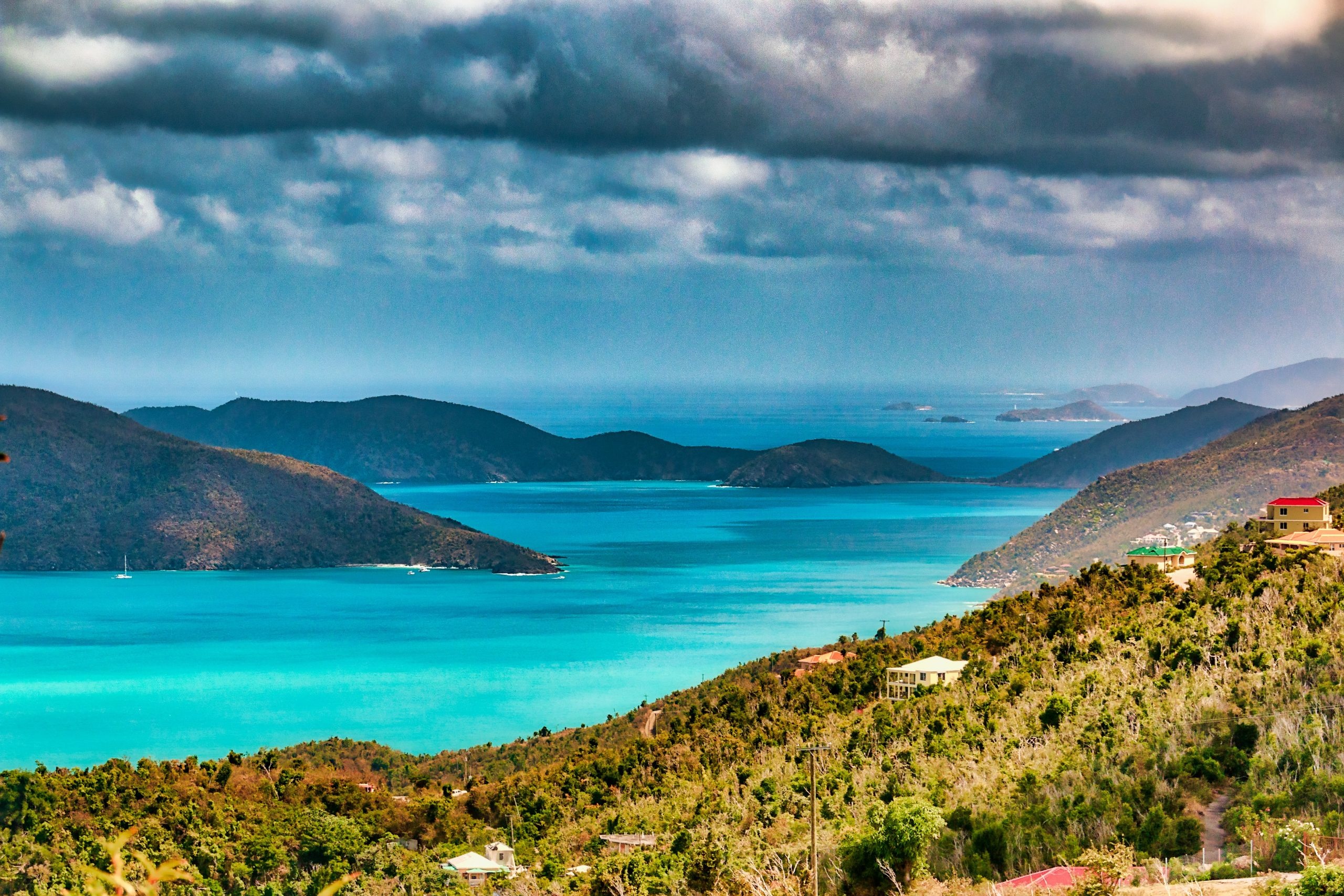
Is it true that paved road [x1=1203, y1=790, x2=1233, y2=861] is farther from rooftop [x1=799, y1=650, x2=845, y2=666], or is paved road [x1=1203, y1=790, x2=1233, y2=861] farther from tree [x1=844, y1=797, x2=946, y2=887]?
rooftop [x1=799, y1=650, x2=845, y2=666]

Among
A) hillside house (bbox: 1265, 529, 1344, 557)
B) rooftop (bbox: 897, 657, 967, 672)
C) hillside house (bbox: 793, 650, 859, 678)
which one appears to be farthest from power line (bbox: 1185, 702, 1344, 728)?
hillside house (bbox: 793, 650, 859, 678)

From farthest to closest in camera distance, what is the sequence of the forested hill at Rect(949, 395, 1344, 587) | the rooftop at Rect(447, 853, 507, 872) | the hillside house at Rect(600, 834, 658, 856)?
the forested hill at Rect(949, 395, 1344, 587) → the rooftop at Rect(447, 853, 507, 872) → the hillside house at Rect(600, 834, 658, 856)

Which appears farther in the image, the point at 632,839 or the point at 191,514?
the point at 191,514

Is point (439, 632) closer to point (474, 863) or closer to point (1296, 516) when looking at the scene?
point (1296, 516)

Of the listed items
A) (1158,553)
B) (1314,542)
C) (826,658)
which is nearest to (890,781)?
(1314,542)

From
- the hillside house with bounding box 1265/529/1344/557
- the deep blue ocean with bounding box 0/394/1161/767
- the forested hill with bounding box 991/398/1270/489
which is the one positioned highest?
the forested hill with bounding box 991/398/1270/489

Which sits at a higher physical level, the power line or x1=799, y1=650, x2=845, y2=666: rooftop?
the power line

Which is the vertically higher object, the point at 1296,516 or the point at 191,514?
the point at 191,514
